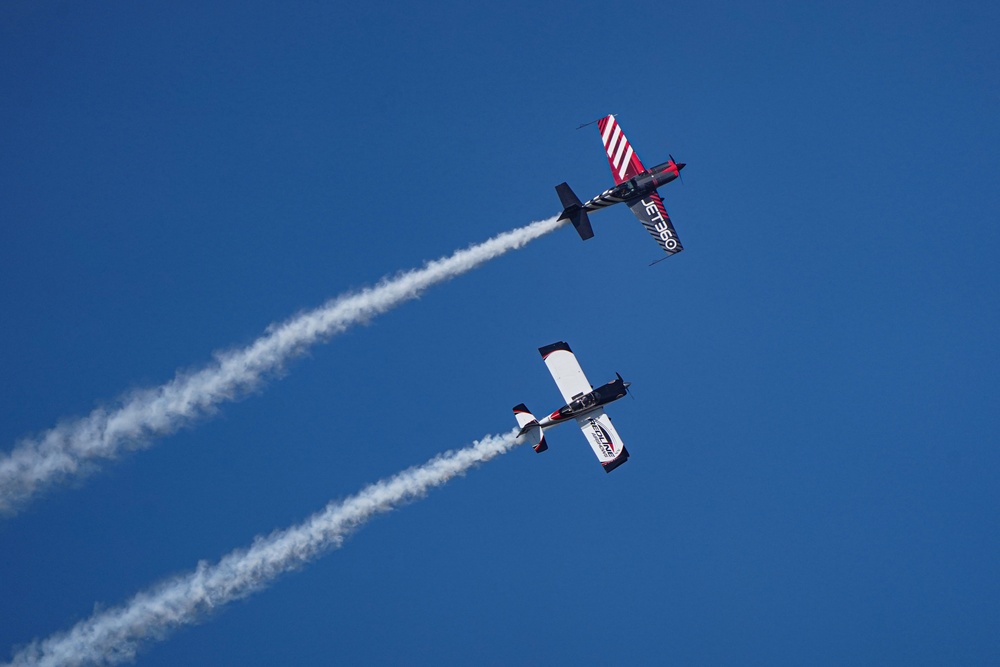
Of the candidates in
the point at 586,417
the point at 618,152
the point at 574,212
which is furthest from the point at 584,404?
the point at 618,152

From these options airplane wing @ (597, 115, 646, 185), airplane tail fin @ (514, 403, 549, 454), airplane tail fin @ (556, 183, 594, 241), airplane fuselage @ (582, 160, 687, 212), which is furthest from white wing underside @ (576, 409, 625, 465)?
airplane wing @ (597, 115, 646, 185)

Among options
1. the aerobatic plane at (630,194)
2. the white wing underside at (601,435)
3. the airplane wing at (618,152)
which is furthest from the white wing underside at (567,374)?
the airplane wing at (618,152)

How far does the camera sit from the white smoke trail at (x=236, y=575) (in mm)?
52250

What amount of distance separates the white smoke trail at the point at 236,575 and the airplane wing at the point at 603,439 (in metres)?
3.54

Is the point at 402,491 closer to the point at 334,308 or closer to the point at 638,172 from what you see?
the point at 334,308

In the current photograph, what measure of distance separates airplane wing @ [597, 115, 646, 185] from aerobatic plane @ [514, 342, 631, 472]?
1089cm

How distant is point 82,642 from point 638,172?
3479 centimetres

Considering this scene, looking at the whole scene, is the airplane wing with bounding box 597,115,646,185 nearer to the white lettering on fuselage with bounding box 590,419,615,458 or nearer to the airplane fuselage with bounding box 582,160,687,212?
the airplane fuselage with bounding box 582,160,687,212

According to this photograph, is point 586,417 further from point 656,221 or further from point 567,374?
point 656,221

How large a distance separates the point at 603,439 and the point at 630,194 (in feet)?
41.2

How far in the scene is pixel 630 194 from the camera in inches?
2333

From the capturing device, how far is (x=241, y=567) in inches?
2125

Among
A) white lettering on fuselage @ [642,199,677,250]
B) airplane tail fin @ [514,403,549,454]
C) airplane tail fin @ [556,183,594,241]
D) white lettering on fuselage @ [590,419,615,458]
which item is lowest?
white lettering on fuselage @ [590,419,615,458]

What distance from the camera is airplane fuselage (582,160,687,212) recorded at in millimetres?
58656
